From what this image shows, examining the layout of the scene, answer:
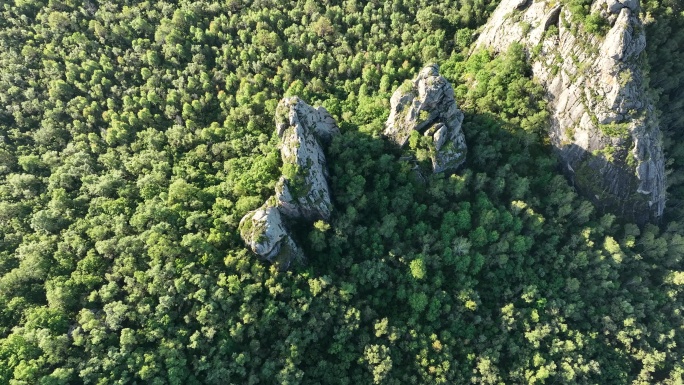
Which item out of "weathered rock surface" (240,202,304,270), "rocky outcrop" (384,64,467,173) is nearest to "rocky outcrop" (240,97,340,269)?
"weathered rock surface" (240,202,304,270)

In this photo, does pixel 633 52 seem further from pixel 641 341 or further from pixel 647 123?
pixel 641 341

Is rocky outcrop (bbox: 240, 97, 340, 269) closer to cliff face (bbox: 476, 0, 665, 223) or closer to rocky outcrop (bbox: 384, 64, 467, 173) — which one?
rocky outcrop (bbox: 384, 64, 467, 173)

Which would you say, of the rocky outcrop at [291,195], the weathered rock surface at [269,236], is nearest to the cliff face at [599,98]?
the rocky outcrop at [291,195]

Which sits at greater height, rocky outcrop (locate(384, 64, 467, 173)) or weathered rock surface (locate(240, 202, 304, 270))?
rocky outcrop (locate(384, 64, 467, 173))

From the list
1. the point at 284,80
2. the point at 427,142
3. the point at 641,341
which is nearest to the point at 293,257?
the point at 427,142

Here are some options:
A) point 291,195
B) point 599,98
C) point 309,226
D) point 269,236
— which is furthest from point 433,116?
point 269,236

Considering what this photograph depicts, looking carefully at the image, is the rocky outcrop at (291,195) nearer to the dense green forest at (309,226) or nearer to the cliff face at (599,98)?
the dense green forest at (309,226)

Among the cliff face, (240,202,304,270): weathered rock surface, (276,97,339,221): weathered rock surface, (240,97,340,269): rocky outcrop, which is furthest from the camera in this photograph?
the cliff face
